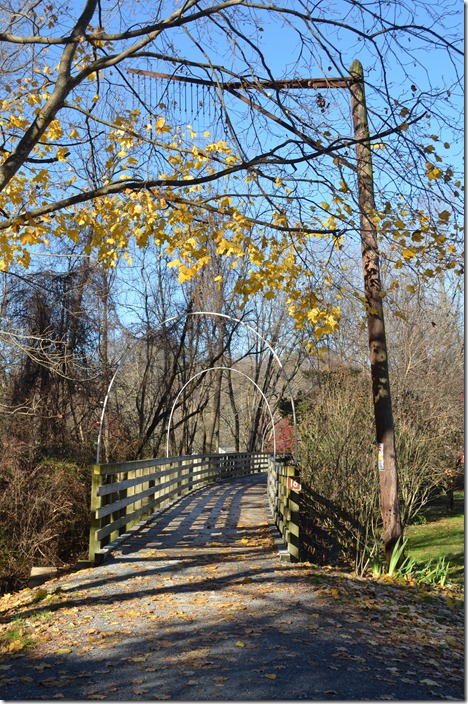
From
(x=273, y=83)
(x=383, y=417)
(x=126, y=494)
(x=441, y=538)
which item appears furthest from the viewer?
(x=441, y=538)

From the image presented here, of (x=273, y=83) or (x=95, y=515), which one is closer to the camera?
(x=273, y=83)

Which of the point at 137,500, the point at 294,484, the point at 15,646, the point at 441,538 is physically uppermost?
the point at 294,484

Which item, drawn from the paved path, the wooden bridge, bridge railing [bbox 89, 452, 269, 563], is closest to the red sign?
the wooden bridge

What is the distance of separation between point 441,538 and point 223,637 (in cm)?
1828

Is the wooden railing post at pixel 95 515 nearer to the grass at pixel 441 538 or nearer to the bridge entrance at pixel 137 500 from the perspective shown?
the bridge entrance at pixel 137 500

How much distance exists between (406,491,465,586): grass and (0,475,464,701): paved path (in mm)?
9358

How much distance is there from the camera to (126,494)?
12.3m

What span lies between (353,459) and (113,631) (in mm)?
10709

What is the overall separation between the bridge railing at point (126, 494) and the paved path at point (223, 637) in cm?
43

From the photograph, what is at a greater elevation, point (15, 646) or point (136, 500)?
point (136, 500)

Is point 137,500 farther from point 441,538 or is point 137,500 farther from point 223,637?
point 441,538

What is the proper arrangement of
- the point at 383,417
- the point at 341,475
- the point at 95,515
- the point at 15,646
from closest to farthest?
Answer: the point at 15,646, the point at 95,515, the point at 383,417, the point at 341,475

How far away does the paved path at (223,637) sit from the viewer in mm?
5277

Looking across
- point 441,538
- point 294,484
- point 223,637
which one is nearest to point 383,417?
point 294,484
